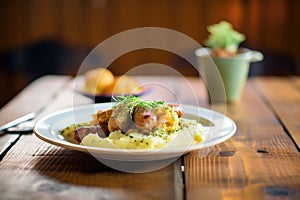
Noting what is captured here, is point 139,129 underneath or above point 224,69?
above

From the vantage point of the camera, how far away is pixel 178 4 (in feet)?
11.4

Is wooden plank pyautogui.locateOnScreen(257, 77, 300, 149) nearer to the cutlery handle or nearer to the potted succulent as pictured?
the potted succulent

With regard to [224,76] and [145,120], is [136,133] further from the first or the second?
[224,76]

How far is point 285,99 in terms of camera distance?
200 cm

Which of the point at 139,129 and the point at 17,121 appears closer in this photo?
the point at 139,129

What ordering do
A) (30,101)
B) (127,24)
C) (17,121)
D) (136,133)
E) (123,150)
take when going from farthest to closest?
(127,24)
(30,101)
(17,121)
(136,133)
(123,150)

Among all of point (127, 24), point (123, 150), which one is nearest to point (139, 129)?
point (123, 150)

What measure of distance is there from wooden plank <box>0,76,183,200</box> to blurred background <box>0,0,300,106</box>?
87.8 inches

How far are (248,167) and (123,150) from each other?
301 mm

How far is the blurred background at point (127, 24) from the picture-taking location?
3469 millimetres

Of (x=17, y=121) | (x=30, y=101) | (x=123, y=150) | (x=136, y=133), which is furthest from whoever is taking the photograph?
(x=30, y=101)

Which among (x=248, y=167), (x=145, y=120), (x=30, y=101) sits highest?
(x=145, y=120)

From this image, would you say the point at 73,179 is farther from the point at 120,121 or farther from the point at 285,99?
the point at 285,99

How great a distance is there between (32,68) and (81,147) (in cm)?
254
